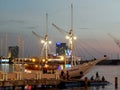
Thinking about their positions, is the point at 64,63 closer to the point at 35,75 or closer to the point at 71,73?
the point at 71,73

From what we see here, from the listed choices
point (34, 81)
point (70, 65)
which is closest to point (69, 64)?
point (70, 65)

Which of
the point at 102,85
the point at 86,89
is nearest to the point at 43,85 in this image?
→ the point at 86,89

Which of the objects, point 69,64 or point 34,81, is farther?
point 69,64

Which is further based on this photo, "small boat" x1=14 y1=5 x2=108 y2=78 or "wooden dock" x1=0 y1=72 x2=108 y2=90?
"small boat" x1=14 y1=5 x2=108 y2=78

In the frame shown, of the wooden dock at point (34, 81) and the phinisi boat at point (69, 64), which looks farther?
the phinisi boat at point (69, 64)

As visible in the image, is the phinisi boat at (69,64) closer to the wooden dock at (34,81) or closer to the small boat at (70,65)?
the small boat at (70,65)

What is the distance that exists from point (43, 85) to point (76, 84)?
7.37 meters

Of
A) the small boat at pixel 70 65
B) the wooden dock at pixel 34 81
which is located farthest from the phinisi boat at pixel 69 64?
the wooden dock at pixel 34 81

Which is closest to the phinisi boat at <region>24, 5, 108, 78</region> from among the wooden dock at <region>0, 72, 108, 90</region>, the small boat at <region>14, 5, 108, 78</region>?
the small boat at <region>14, 5, 108, 78</region>

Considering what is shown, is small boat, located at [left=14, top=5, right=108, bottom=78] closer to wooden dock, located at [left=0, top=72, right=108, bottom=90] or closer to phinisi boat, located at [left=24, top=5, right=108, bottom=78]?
phinisi boat, located at [left=24, top=5, right=108, bottom=78]

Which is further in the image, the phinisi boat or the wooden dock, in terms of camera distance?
the phinisi boat

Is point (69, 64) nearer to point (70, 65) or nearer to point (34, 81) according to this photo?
point (70, 65)

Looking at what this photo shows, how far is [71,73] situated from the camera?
9612 centimetres

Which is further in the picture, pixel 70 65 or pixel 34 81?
pixel 70 65
